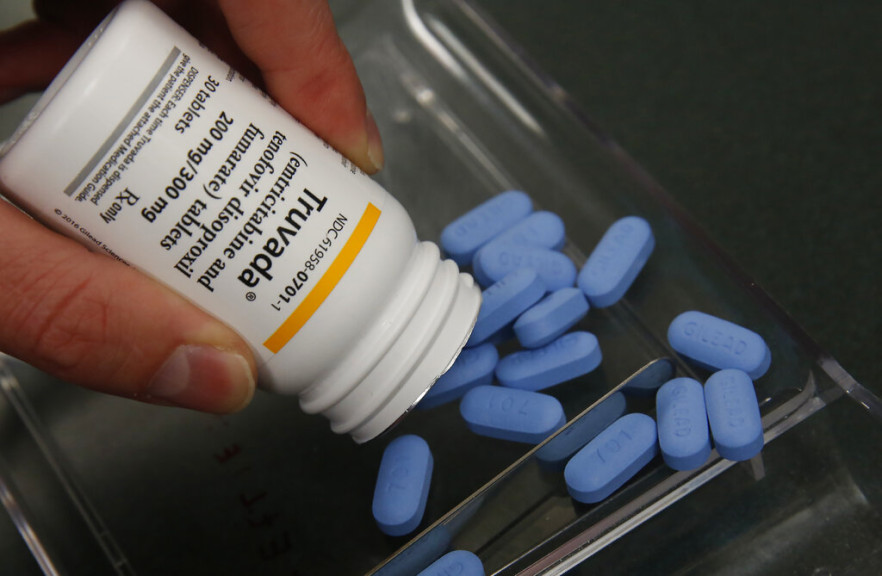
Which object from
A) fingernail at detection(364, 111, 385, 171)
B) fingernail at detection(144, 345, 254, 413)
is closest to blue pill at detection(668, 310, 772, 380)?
fingernail at detection(364, 111, 385, 171)

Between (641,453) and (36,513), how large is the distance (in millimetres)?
671

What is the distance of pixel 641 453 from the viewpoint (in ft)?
2.67

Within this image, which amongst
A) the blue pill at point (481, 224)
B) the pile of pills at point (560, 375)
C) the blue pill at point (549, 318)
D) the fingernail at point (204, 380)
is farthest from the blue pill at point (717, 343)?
the fingernail at point (204, 380)

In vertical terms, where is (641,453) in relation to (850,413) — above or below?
above

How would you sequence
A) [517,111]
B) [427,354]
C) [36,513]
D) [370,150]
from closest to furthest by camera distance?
[427,354] < [370,150] < [36,513] < [517,111]

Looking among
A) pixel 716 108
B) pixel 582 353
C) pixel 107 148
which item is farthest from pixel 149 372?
pixel 716 108

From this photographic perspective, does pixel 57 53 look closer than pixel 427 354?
No

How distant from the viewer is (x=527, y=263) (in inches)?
39.0

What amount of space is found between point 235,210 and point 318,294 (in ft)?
0.29

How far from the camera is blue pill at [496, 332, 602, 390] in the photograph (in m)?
0.90

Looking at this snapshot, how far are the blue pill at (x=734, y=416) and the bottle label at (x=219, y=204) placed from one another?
0.40 meters

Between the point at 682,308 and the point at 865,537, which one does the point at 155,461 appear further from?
the point at 865,537

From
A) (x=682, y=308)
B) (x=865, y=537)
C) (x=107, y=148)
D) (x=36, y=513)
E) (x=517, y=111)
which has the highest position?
(x=107, y=148)

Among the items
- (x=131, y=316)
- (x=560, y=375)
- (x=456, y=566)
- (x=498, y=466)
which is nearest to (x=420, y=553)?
(x=456, y=566)
